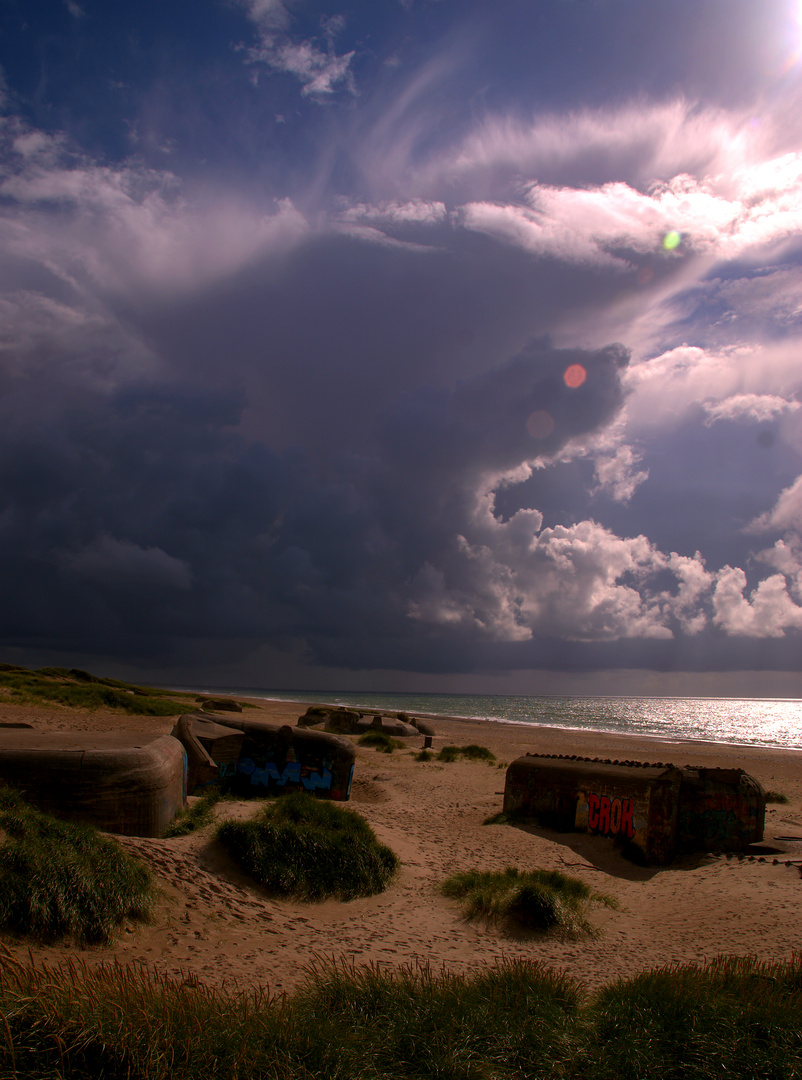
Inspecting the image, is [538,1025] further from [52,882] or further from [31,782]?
[31,782]

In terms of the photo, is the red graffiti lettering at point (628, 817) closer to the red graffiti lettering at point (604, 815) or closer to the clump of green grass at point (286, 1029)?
the red graffiti lettering at point (604, 815)

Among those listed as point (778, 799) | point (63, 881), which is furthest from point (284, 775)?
point (778, 799)

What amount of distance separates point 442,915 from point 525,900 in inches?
47.5

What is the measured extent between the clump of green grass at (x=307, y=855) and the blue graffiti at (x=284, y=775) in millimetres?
5290

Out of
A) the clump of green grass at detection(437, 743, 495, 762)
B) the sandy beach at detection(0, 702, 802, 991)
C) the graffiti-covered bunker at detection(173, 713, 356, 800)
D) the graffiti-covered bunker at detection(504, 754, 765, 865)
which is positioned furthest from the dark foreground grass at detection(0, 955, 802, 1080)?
the clump of green grass at detection(437, 743, 495, 762)

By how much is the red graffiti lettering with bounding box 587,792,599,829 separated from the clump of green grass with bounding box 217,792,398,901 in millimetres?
5903

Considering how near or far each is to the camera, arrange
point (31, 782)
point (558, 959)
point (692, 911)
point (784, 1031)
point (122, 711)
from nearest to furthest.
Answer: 1. point (784, 1031)
2. point (558, 959)
3. point (31, 782)
4. point (692, 911)
5. point (122, 711)

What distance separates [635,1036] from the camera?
4703 mm

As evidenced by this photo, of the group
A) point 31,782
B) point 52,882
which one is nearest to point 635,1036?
point 52,882

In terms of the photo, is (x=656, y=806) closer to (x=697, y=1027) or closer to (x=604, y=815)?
(x=604, y=815)

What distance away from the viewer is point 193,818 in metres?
9.89

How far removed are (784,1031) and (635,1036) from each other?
113cm

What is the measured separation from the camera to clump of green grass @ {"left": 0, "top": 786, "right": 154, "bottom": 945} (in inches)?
222

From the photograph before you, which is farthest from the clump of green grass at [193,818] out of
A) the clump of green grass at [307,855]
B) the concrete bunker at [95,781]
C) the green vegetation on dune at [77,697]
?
the green vegetation on dune at [77,697]
